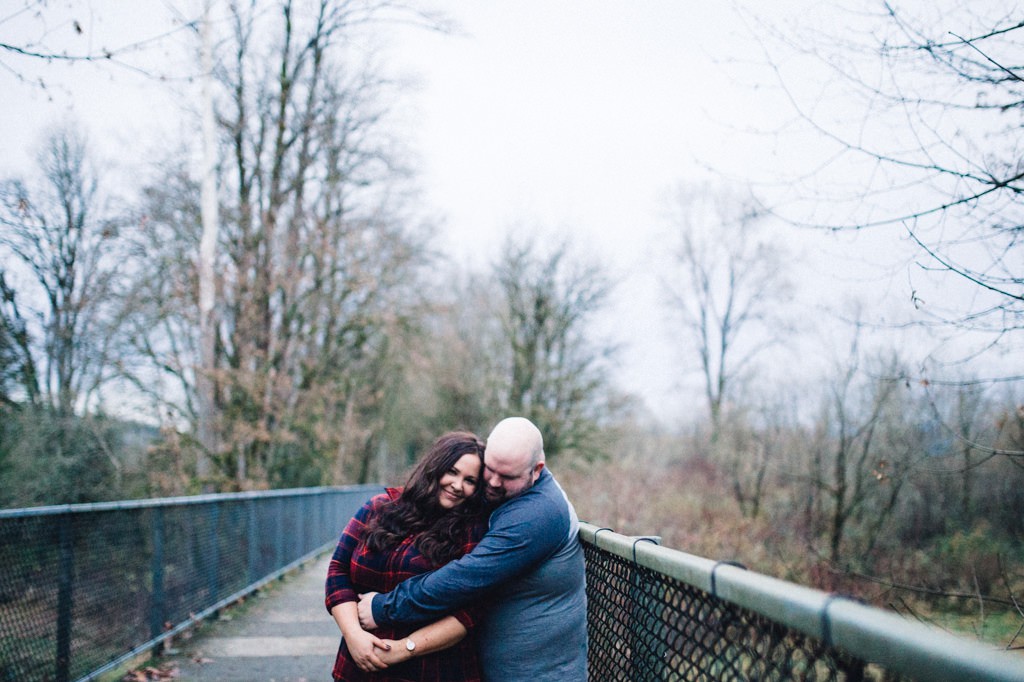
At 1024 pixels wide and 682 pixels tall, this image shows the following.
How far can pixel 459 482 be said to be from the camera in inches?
109

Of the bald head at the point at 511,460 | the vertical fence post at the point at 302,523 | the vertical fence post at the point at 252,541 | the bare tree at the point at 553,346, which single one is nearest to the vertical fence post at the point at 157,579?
the vertical fence post at the point at 252,541

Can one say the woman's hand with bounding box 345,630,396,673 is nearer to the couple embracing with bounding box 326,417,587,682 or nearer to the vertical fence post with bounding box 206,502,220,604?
the couple embracing with bounding box 326,417,587,682

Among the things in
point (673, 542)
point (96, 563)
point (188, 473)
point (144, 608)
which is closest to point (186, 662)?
point (144, 608)

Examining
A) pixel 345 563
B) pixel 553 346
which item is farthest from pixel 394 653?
pixel 553 346

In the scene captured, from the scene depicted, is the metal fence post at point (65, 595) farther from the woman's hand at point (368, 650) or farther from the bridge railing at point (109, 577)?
the woman's hand at point (368, 650)

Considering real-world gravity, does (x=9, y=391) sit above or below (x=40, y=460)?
above

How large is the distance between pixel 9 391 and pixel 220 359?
5001 millimetres

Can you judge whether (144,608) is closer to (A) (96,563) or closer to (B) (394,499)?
(A) (96,563)

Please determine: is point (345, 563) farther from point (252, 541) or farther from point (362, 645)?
point (252, 541)

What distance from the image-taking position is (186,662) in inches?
229

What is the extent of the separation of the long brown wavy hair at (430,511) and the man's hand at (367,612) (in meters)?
0.17

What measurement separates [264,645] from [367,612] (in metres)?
4.50

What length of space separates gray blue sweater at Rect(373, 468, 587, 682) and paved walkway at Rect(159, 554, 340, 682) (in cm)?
363

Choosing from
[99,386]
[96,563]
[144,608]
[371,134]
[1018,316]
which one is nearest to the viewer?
[1018,316]
